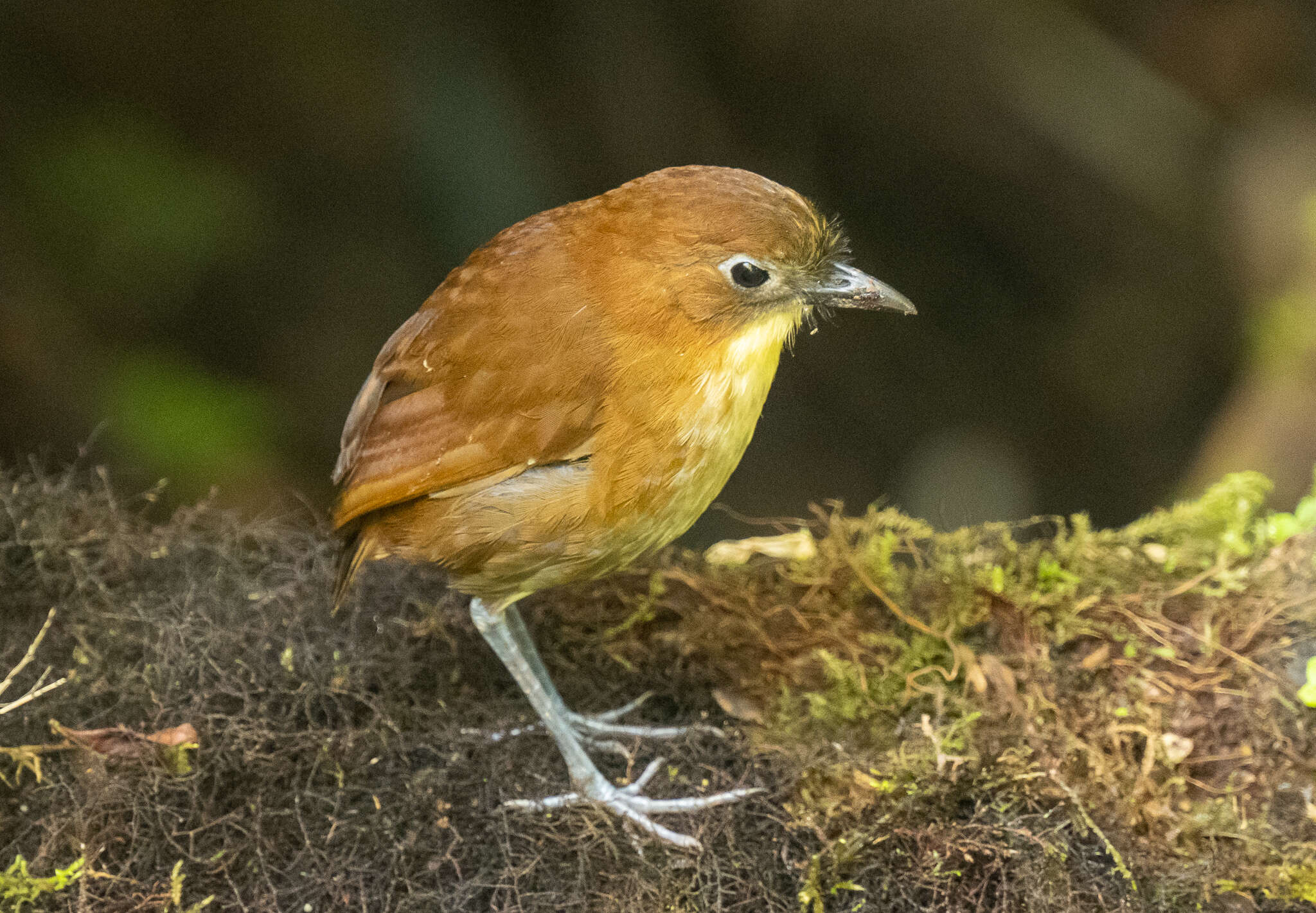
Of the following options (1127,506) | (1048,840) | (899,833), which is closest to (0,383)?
(899,833)

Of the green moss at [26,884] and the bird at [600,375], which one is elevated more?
the bird at [600,375]

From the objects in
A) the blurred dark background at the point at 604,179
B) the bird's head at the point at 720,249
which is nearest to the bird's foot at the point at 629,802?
the bird's head at the point at 720,249

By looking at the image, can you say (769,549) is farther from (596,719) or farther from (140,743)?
(140,743)

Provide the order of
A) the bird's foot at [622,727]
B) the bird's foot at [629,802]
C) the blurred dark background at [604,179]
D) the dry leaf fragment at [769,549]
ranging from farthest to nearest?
the dry leaf fragment at [769,549]
the blurred dark background at [604,179]
the bird's foot at [622,727]
the bird's foot at [629,802]

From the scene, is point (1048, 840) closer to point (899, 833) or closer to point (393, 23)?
point (899, 833)

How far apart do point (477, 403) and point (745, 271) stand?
512 mm

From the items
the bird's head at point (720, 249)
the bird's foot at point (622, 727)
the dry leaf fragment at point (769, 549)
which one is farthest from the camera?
the dry leaf fragment at point (769, 549)

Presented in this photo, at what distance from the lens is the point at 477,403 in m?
1.65

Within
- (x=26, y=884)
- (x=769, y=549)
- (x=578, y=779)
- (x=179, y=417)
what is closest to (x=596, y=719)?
(x=578, y=779)

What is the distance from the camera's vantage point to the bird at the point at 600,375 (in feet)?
5.21

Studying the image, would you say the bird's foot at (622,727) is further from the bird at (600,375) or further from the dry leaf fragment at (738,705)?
the bird at (600,375)

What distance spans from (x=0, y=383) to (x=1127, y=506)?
3242 millimetres

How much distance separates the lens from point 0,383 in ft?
8.01

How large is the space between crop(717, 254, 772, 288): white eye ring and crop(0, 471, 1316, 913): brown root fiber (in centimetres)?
89
